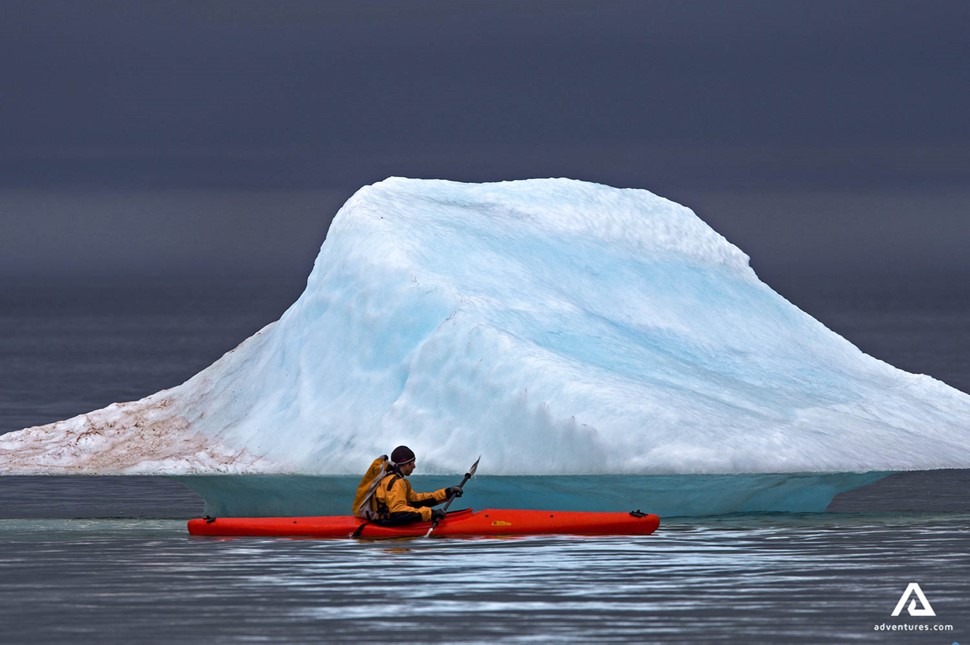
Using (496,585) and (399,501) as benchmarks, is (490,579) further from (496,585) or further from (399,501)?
(399,501)

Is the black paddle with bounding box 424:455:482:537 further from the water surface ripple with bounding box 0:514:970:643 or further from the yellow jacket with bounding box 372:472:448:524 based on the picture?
the water surface ripple with bounding box 0:514:970:643

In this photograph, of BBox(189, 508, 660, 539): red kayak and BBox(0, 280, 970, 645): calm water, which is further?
BBox(189, 508, 660, 539): red kayak

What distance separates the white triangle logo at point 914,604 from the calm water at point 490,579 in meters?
0.09

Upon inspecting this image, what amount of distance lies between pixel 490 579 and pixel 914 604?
385 centimetres

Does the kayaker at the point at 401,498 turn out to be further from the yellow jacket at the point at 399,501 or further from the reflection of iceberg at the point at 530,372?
the reflection of iceberg at the point at 530,372

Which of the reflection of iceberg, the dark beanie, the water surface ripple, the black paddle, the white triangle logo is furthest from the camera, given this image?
the reflection of iceberg

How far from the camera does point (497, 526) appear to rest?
814 inches

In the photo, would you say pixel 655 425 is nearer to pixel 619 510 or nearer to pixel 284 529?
pixel 619 510

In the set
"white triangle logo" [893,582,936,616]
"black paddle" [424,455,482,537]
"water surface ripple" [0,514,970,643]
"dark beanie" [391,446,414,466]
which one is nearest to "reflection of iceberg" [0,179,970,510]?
"black paddle" [424,455,482,537]

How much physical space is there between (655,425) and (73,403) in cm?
2384

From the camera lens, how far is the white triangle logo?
15633mm

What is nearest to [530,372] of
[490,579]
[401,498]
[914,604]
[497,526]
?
[497,526]

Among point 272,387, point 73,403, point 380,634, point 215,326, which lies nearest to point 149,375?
point 73,403

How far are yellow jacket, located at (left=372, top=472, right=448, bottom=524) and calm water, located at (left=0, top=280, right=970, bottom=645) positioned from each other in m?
0.41
